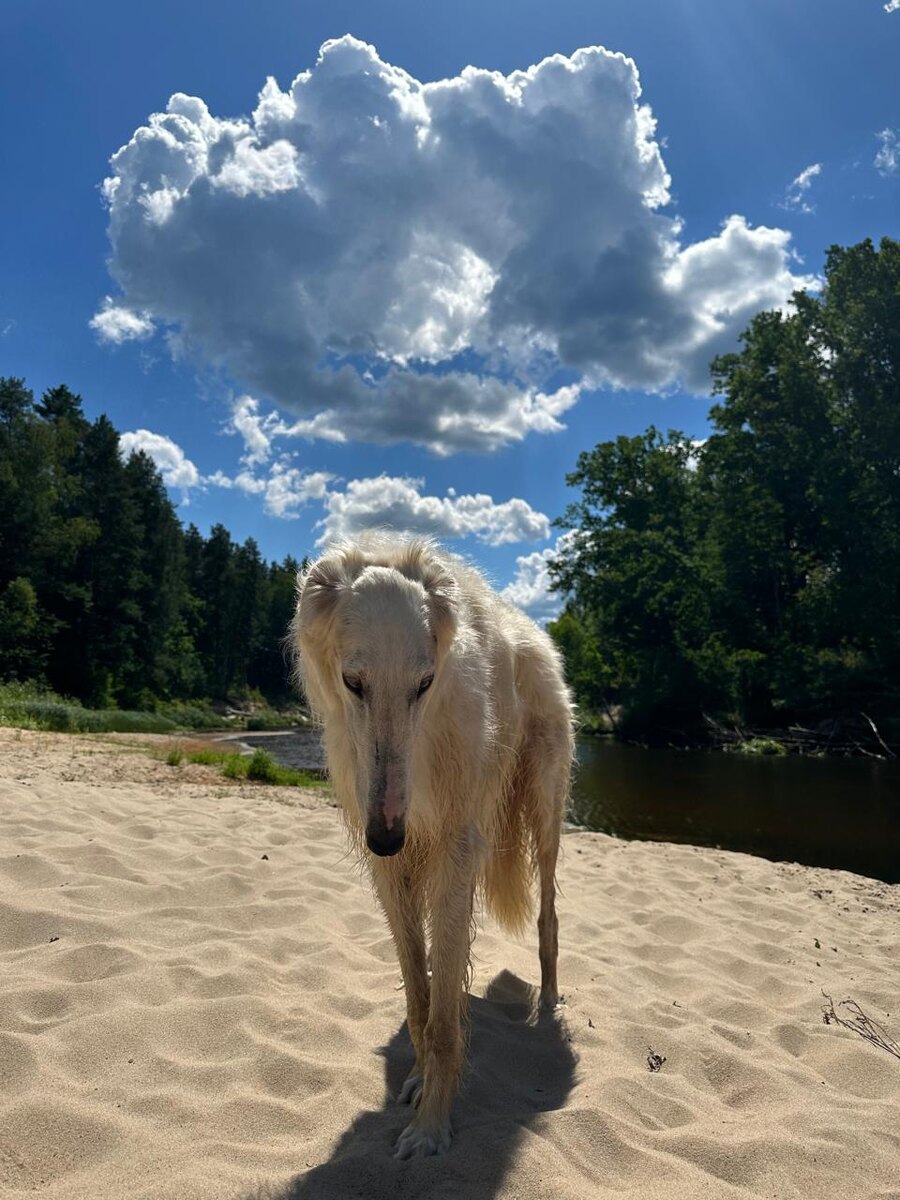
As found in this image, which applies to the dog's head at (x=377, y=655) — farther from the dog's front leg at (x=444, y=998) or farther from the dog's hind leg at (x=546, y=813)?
the dog's hind leg at (x=546, y=813)

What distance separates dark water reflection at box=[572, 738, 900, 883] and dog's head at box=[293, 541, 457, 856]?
26.6ft

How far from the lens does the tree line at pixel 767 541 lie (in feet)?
84.4

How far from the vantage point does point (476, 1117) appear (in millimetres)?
2570

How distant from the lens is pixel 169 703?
45219 millimetres

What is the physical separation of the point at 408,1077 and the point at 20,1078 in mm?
1413

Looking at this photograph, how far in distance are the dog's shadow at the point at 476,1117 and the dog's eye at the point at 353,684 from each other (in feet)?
4.78

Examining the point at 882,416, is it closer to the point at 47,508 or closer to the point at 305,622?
the point at 305,622

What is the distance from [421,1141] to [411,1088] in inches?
15.8

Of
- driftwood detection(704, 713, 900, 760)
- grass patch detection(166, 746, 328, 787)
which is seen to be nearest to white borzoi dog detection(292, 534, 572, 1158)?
grass patch detection(166, 746, 328, 787)

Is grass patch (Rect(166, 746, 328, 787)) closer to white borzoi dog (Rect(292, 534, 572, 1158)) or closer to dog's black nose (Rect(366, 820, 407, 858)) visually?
white borzoi dog (Rect(292, 534, 572, 1158))

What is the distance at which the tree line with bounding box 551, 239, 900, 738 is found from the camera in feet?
84.4

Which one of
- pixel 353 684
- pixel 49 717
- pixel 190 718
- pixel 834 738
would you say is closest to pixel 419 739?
pixel 353 684

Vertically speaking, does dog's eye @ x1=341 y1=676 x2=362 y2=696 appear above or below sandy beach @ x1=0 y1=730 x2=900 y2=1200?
above

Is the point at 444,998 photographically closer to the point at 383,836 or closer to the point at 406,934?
the point at 406,934
